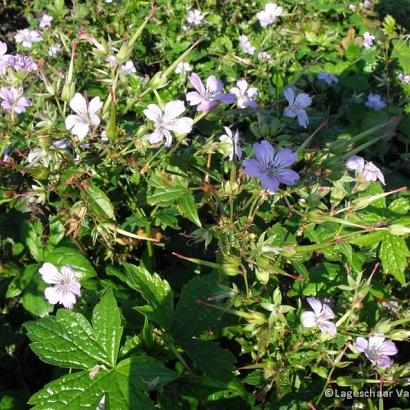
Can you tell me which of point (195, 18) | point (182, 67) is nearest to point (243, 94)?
point (182, 67)

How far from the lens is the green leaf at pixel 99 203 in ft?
6.31

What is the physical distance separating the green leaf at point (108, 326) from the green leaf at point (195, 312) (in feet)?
0.76

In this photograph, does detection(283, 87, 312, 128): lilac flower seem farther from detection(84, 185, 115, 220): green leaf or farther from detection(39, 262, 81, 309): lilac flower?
detection(39, 262, 81, 309): lilac flower

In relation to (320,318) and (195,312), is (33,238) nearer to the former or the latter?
(195,312)

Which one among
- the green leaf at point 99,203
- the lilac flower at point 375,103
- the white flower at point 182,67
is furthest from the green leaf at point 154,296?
the lilac flower at point 375,103

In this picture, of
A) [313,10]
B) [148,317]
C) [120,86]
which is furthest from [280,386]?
[313,10]

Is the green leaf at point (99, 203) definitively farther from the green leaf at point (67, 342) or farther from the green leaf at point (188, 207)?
the green leaf at point (67, 342)

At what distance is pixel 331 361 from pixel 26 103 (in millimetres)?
1517

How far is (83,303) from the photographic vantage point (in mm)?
1978

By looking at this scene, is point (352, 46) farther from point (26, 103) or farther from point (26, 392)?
point (26, 392)

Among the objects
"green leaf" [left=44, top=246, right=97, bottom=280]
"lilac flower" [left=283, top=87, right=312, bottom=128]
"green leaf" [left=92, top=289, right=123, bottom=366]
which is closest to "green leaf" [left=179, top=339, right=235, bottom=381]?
"green leaf" [left=92, top=289, right=123, bottom=366]

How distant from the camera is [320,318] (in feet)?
5.98

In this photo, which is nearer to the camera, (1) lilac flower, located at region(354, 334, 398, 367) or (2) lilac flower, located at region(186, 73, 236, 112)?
(1) lilac flower, located at region(354, 334, 398, 367)

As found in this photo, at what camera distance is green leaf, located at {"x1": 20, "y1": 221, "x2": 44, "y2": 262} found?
2.15m
